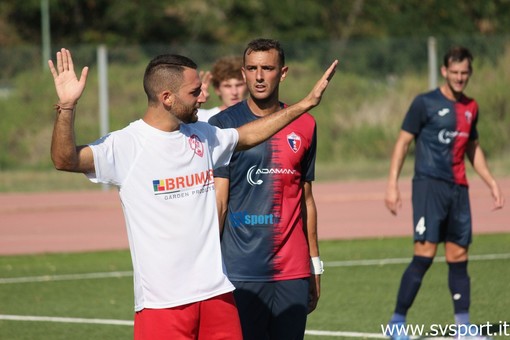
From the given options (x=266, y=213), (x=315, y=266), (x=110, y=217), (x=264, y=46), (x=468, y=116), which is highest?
(x=264, y=46)

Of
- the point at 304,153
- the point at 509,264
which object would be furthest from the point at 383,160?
the point at 304,153

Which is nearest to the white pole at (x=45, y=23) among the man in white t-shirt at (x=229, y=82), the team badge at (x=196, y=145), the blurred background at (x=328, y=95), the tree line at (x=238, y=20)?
the tree line at (x=238, y=20)

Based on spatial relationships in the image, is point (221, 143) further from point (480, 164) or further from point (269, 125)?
point (480, 164)

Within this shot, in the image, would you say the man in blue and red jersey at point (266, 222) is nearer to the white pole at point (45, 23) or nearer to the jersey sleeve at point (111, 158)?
the jersey sleeve at point (111, 158)

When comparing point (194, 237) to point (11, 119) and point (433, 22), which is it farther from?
point (433, 22)

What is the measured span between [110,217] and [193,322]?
13.7m

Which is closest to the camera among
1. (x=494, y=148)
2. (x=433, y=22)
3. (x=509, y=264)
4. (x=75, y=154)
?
(x=75, y=154)

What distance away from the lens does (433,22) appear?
139ft

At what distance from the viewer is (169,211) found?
5277 mm

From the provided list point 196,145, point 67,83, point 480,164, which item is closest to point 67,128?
point 67,83

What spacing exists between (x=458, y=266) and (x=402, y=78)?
17931 mm

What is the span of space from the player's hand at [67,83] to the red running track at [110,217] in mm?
10373

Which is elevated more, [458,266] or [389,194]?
[389,194]

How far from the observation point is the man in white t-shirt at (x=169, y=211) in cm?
526
